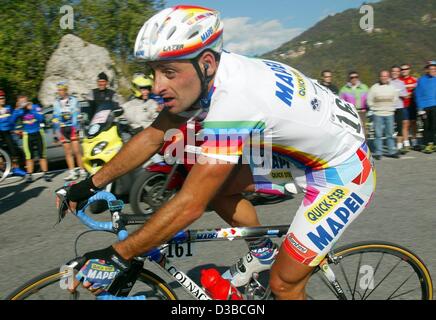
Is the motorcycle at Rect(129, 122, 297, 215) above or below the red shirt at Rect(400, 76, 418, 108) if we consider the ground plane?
below

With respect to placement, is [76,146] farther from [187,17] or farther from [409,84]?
[409,84]

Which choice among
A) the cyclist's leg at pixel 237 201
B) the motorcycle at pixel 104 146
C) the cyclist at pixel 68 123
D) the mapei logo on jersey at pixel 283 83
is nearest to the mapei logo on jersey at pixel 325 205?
the cyclist's leg at pixel 237 201

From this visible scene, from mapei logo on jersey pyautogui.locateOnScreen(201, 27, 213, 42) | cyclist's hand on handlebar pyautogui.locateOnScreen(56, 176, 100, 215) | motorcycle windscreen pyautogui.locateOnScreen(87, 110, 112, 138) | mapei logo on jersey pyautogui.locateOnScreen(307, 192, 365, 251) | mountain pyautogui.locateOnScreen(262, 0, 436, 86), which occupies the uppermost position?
mountain pyautogui.locateOnScreen(262, 0, 436, 86)

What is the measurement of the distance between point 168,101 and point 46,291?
1.10m

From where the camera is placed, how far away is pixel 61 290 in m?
2.31

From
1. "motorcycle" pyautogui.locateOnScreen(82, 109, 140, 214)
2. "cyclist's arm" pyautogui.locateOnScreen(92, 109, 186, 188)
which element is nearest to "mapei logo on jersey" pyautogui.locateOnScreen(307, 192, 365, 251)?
"cyclist's arm" pyautogui.locateOnScreen(92, 109, 186, 188)

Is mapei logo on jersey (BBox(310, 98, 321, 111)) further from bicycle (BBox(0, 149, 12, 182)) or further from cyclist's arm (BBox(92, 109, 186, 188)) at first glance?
bicycle (BBox(0, 149, 12, 182))

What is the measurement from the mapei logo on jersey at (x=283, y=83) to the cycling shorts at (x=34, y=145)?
22.8 feet

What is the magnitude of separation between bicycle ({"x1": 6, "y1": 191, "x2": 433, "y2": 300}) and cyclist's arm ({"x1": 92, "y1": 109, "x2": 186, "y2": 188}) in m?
0.23

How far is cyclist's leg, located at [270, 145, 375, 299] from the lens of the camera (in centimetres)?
237

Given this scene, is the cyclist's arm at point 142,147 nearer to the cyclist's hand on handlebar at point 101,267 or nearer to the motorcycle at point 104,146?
the cyclist's hand on handlebar at point 101,267

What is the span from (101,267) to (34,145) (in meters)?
7.07

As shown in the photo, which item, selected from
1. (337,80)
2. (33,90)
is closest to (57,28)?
(33,90)
